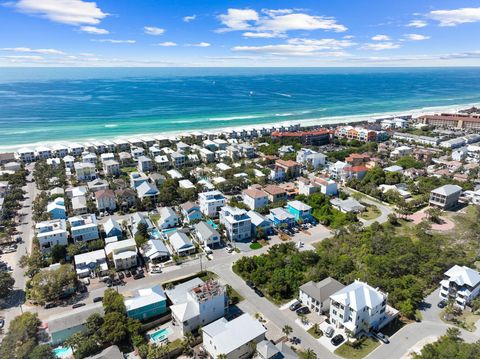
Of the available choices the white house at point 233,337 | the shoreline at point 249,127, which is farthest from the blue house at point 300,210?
the shoreline at point 249,127

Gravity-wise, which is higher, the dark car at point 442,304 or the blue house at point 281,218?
the blue house at point 281,218

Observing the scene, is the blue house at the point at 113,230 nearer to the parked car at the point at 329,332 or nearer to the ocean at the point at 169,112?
the parked car at the point at 329,332

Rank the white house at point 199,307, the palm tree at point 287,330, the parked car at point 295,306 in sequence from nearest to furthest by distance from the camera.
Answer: the palm tree at point 287,330, the white house at point 199,307, the parked car at point 295,306

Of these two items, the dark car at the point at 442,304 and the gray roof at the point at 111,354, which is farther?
the dark car at the point at 442,304

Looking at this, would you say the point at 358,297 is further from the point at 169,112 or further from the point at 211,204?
the point at 169,112

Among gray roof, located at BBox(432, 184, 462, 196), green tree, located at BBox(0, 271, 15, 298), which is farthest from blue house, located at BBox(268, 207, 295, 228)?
green tree, located at BBox(0, 271, 15, 298)

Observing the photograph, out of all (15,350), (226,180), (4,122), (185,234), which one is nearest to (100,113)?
(4,122)

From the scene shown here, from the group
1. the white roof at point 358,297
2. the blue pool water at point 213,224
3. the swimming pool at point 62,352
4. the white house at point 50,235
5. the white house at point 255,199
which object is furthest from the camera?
the white house at point 255,199

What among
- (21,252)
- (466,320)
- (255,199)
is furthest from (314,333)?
(21,252)
